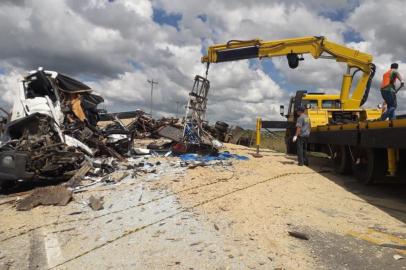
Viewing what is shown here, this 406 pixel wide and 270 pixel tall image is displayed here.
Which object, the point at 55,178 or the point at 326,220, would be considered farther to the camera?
the point at 55,178

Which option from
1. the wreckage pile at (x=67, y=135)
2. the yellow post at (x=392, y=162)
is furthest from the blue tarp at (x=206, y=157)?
the yellow post at (x=392, y=162)

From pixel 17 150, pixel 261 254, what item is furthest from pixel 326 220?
pixel 17 150

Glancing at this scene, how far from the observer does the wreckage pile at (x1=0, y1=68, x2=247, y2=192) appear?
899 centimetres

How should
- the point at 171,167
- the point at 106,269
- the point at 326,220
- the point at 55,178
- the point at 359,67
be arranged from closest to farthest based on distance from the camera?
the point at 106,269 < the point at 326,220 < the point at 55,178 < the point at 171,167 < the point at 359,67

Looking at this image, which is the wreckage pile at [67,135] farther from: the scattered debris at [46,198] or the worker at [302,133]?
the worker at [302,133]

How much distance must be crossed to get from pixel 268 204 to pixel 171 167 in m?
4.43

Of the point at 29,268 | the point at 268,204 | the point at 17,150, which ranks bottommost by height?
the point at 29,268

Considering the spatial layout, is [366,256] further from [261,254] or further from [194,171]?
[194,171]

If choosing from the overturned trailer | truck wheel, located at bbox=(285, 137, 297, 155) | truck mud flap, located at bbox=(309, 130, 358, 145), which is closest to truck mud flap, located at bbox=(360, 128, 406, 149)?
truck mud flap, located at bbox=(309, 130, 358, 145)

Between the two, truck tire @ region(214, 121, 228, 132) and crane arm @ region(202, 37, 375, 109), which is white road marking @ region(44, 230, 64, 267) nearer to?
crane arm @ region(202, 37, 375, 109)

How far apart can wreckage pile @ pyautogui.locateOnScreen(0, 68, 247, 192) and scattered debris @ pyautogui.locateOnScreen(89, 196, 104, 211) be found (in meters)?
1.82

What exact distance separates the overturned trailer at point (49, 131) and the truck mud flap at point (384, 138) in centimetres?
618

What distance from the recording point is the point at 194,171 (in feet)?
33.8

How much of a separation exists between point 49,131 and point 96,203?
3.23 meters
